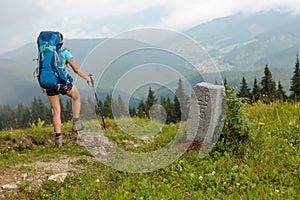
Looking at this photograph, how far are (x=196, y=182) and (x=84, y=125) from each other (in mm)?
4673

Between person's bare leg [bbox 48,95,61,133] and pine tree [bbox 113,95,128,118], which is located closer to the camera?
pine tree [bbox 113,95,128,118]

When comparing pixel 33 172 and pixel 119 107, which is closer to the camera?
pixel 33 172

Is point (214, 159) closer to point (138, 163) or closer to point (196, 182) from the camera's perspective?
point (196, 182)

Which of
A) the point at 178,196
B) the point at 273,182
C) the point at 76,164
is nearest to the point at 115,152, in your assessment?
the point at 76,164

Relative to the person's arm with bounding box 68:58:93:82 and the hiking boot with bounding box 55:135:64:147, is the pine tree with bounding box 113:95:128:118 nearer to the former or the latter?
the person's arm with bounding box 68:58:93:82

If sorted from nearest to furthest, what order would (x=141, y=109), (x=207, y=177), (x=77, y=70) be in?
(x=207, y=177), (x=77, y=70), (x=141, y=109)

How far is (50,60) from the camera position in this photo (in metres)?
7.21

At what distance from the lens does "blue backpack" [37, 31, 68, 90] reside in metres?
7.21

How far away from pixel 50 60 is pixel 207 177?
14.7 feet

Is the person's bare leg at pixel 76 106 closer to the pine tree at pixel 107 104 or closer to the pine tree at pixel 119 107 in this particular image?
the pine tree at pixel 107 104

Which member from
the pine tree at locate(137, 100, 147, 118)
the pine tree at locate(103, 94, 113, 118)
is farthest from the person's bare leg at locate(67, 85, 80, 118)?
the pine tree at locate(137, 100, 147, 118)

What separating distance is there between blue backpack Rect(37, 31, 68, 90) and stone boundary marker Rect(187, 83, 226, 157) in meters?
3.28

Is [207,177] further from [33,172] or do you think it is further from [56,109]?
[56,109]

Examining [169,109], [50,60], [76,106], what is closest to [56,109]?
[76,106]
